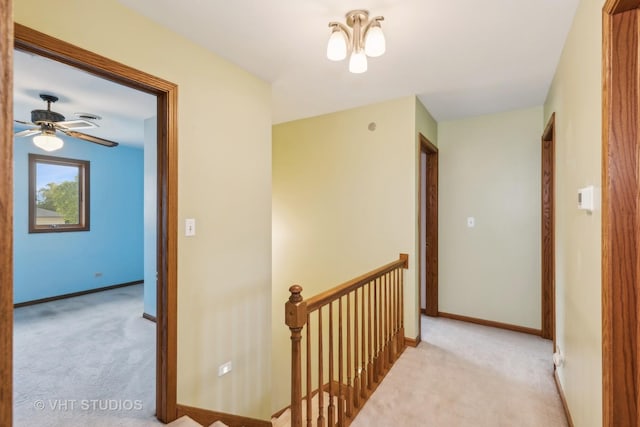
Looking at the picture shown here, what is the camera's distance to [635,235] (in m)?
1.11

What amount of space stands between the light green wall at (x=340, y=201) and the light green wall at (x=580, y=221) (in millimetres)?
1125

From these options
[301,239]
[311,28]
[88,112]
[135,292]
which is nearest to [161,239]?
[311,28]

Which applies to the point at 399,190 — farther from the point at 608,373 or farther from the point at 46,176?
the point at 46,176

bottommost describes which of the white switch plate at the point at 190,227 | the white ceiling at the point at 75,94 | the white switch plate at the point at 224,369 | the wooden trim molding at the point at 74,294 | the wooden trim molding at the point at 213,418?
the wooden trim molding at the point at 213,418

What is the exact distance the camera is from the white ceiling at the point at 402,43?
1680mm

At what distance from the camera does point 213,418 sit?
6.80ft

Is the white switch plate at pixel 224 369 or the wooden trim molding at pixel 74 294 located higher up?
the white switch plate at pixel 224 369

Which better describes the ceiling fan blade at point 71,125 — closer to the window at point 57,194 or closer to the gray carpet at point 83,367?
the window at point 57,194

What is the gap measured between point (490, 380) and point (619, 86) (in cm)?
213

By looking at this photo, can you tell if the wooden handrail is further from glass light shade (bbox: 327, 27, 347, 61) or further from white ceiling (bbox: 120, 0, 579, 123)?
white ceiling (bbox: 120, 0, 579, 123)

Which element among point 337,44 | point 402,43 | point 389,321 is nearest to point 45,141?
point 337,44

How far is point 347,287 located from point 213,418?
1274mm

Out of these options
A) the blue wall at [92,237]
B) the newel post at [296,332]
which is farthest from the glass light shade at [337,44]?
the blue wall at [92,237]

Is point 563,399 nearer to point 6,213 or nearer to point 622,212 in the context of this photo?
point 622,212
